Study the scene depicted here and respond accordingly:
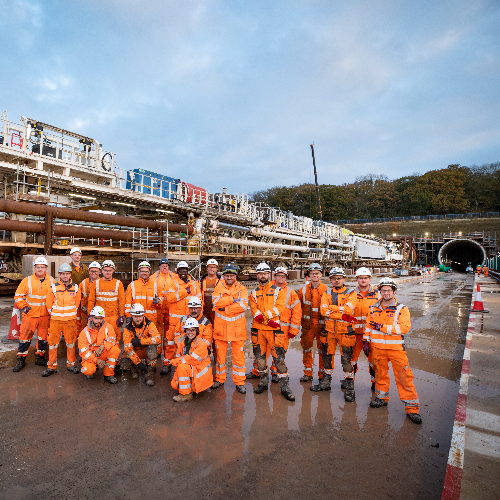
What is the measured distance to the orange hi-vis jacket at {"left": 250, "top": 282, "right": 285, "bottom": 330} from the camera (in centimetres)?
417

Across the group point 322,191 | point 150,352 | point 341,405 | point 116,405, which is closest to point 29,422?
point 116,405

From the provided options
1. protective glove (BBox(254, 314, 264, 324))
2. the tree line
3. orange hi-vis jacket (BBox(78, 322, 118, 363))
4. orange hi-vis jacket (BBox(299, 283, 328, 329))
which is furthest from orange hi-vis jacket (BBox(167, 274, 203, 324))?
the tree line

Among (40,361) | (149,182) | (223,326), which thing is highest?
(149,182)

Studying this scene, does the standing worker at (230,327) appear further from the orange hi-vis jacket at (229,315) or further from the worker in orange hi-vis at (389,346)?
the worker in orange hi-vis at (389,346)

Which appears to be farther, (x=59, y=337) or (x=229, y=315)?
(x=59, y=337)

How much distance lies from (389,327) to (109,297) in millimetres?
4258

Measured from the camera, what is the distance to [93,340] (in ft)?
14.6

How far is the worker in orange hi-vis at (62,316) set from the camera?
4.61 metres

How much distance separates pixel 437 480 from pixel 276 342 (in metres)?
2.14

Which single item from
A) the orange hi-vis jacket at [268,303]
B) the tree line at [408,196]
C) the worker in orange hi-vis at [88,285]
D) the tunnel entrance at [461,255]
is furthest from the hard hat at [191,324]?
the tree line at [408,196]

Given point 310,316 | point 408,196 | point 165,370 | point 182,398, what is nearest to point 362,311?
point 310,316

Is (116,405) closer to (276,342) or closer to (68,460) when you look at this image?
(68,460)

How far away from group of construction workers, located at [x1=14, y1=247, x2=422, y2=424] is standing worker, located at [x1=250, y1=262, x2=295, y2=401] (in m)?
0.01

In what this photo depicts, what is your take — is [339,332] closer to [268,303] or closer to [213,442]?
[268,303]
